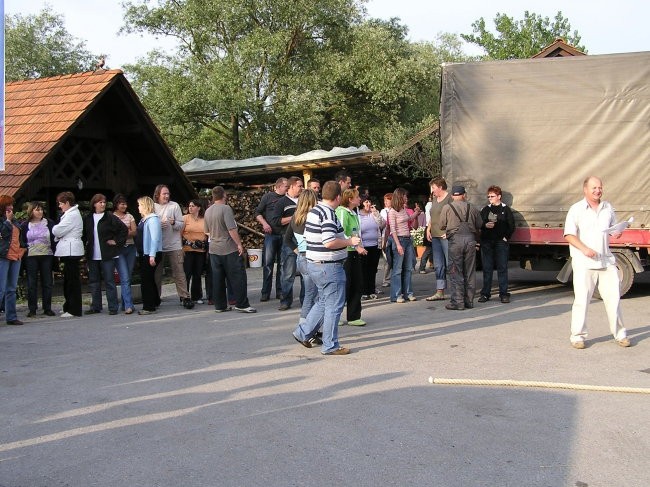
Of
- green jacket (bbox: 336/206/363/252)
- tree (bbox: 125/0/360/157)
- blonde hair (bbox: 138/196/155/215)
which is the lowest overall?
green jacket (bbox: 336/206/363/252)

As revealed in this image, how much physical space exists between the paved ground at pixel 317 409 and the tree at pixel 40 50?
2388cm

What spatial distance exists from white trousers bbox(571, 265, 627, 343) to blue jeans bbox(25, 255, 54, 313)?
7019mm

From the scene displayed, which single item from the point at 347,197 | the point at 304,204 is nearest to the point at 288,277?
the point at 347,197

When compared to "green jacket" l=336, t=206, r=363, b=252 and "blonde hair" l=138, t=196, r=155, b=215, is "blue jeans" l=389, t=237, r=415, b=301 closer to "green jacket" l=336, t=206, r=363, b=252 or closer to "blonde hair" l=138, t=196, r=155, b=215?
"green jacket" l=336, t=206, r=363, b=252

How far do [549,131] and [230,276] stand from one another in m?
5.49

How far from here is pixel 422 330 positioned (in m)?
8.83

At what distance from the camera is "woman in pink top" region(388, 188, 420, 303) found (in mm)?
11273

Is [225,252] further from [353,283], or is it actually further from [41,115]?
[41,115]

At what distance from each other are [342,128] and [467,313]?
61.2 ft

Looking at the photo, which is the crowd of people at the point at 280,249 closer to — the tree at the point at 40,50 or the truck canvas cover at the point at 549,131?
the truck canvas cover at the point at 549,131

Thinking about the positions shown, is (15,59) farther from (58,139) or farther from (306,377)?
(306,377)

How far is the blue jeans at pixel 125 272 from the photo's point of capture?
34.6 ft

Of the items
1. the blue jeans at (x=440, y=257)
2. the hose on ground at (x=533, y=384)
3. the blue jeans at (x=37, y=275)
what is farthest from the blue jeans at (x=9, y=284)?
the blue jeans at (x=440, y=257)

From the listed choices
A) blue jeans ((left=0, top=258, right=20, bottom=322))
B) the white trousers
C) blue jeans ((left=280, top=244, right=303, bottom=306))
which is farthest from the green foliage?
the white trousers
